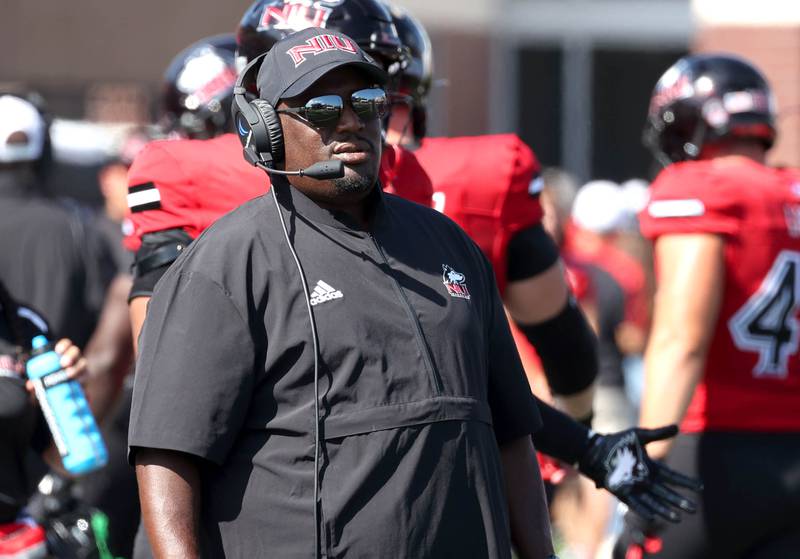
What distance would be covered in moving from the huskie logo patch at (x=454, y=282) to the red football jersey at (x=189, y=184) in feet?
2.39

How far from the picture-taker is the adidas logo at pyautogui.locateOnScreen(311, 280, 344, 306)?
2.76m

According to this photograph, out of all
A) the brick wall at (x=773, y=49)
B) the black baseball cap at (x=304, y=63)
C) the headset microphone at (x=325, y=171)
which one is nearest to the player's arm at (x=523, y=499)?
the headset microphone at (x=325, y=171)

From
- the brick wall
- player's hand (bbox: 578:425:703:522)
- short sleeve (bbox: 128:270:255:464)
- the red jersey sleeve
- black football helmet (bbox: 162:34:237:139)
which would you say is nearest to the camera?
short sleeve (bbox: 128:270:255:464)

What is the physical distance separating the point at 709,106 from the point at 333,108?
2439 mm

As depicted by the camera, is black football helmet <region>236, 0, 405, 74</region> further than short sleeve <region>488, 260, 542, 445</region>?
Yes

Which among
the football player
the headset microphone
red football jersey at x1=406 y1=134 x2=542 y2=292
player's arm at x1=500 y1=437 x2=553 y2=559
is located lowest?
the football player

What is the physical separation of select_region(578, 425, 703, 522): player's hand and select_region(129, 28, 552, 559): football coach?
0.61 meters

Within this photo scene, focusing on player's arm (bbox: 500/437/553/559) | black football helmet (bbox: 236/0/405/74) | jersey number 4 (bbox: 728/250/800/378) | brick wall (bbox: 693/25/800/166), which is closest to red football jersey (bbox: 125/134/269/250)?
black football helmet (bbox: 236/0/405/74)

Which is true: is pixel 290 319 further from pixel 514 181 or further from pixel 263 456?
pixel 514 181

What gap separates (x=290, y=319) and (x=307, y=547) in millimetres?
431

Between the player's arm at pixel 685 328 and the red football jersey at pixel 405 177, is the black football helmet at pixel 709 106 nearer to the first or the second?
the player's arm at pixel 685 328

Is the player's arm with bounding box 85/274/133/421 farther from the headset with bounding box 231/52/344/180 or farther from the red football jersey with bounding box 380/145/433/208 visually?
the headset with bounding box 231/52/344/180

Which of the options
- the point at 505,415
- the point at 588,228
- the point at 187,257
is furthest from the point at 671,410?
the point at 588,228

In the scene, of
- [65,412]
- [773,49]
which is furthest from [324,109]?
[773,49]
